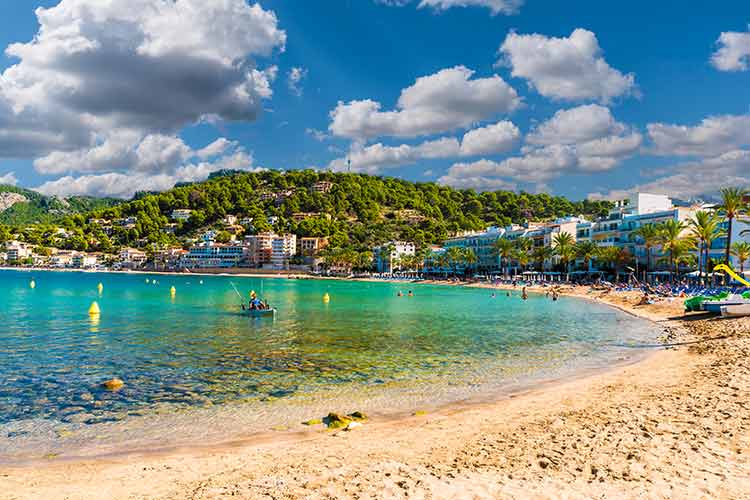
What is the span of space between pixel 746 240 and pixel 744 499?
259 feet

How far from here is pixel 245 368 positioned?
20078 mm

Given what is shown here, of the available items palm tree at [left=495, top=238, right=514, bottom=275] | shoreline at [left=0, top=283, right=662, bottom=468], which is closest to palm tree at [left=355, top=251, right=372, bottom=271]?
palm tree at [left=495, top=238, right=514, bottom=275]

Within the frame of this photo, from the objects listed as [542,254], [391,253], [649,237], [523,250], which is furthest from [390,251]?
[649,237]

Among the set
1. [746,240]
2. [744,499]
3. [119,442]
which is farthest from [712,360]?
[746,240]

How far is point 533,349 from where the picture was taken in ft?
82.6

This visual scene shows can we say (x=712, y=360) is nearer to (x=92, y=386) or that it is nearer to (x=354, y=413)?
(x=354, y=413)

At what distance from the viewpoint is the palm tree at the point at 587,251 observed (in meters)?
94.1

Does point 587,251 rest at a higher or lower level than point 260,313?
higher

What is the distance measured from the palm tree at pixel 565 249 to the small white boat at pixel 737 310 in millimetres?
66083

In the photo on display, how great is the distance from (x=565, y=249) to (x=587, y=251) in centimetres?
406

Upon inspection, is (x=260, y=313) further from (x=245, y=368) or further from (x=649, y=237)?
(x=649, y=237)

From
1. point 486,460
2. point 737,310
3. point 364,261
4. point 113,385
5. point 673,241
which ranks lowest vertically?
point 113,385

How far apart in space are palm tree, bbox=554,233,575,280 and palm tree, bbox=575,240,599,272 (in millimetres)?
1325

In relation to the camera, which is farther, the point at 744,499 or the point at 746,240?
the point at 746,240
